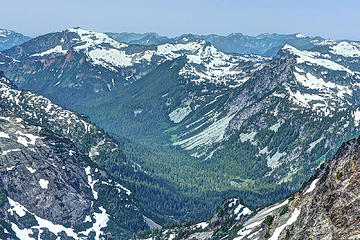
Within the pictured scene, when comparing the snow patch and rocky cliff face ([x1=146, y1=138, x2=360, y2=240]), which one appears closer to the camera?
rocky cliff face ([x1=146, y1=138, x2=360, y2=240])

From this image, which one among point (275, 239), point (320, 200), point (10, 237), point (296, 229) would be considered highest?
point (320, 200)

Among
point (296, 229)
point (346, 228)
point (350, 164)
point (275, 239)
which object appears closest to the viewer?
point (346, 228)

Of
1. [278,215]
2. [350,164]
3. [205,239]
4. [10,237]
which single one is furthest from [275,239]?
[10,237]

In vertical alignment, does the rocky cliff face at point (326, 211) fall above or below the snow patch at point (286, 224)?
above

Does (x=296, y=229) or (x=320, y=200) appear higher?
(x=320, y=200)

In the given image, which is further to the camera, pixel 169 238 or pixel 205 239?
pixel 169 238

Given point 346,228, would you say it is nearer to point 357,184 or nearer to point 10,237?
point 357,184

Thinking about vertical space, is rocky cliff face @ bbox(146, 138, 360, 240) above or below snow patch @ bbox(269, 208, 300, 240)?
above

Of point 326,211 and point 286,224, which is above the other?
point 326,211

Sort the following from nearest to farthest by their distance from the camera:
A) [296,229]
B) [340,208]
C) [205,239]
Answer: [340,208]
[296,229]
[205,239]

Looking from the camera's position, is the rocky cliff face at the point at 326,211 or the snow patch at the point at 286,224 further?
the snow patch at the point at 286,224

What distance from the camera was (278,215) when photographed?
114 meters

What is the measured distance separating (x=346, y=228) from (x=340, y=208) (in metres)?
5.72

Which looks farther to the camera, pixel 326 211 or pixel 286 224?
pixel 286 224
